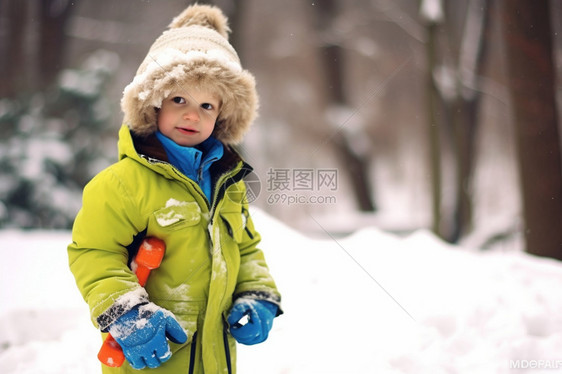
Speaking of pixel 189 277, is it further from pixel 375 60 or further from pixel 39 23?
pixel 39 23

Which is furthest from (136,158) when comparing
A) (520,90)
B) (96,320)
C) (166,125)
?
(520,90)

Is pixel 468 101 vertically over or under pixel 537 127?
under

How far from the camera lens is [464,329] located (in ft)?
8.19

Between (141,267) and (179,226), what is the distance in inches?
6.4

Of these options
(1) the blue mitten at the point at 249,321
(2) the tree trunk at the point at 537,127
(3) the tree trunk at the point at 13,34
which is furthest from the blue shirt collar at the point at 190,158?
(3) the tree trunk at the point at 13,34

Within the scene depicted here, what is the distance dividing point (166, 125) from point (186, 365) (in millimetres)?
763

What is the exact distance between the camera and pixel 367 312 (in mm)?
2689

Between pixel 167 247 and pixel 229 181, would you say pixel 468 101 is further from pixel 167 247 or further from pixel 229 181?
pixel 167 247

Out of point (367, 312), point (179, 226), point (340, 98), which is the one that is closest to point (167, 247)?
point (179, 226)

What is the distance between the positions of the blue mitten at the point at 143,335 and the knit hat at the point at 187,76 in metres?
0.62

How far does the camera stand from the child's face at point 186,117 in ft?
5.09

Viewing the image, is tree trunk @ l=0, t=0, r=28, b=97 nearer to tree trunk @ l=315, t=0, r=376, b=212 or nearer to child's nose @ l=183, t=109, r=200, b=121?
tree trunk @ l=315, t=0, r=376, b=212

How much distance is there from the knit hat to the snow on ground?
126 centimetres

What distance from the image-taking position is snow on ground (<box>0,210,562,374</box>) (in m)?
2.28
